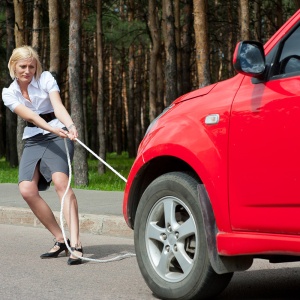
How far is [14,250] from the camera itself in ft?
29.9

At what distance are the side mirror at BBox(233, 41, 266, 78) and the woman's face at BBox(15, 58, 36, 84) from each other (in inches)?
130

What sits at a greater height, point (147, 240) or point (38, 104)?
point (38, 104)

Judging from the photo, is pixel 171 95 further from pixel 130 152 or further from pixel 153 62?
pixel 130 152

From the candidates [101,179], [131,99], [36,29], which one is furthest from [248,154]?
[131,99]

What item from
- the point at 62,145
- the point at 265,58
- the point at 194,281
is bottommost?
the point at 194,281

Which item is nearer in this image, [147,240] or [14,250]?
[147,240]

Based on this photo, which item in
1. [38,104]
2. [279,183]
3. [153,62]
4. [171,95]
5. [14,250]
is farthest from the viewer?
[153,62]

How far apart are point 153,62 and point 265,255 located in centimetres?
2729

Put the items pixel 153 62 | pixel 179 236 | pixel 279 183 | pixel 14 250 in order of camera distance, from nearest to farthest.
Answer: pixel 279 183 < pixel 179 236 < pixel 14 250 < pixel 153 62

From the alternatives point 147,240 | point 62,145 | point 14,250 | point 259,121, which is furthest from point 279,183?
point 14,250

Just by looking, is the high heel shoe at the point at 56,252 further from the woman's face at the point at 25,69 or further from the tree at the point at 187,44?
the tree at the point at 187,44

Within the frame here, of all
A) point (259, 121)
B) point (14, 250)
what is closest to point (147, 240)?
point (259, 121)

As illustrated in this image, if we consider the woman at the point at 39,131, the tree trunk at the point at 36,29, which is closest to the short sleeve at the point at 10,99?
the woman at the point at 39,131

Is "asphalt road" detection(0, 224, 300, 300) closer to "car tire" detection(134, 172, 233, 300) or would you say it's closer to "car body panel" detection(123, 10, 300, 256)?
"car tire" detection(134, 172, 233, 300)
